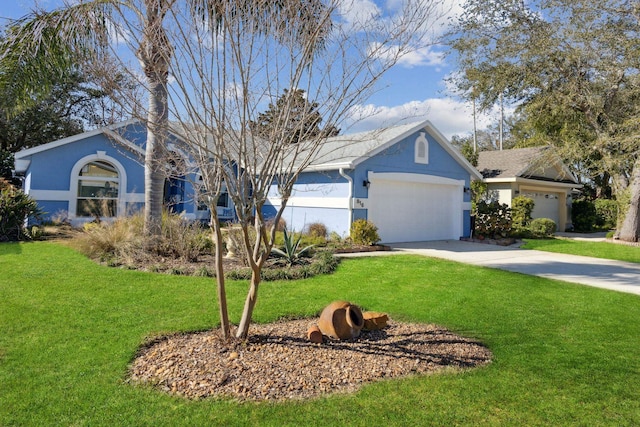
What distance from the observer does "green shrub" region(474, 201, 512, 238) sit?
17.1 meters

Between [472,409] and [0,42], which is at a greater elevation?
[0,42]

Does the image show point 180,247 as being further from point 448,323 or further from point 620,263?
point 620,263

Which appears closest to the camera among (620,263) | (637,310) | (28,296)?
(28,296)

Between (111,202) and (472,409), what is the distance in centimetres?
1587

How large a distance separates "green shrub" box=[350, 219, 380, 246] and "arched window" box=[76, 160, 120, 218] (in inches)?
351

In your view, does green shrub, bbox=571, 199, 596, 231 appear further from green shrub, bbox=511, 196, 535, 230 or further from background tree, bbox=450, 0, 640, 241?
green shrub, bbox=511, 196, 535, 230

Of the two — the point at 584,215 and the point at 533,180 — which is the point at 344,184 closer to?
the point at 533,180

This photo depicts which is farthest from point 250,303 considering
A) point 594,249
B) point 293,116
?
point 594,249

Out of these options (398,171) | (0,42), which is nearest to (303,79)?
(0,42)

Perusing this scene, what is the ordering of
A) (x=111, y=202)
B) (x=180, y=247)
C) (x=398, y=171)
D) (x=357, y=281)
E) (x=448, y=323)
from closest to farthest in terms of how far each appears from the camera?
1. (x=448, y=323)
2. (x=357, y=281)
3. (x=180, y=247)
4. (x=398, y=171)
5. (x=111, y=202)

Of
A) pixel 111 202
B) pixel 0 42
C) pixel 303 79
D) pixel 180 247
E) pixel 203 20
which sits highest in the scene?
pixel 0 42

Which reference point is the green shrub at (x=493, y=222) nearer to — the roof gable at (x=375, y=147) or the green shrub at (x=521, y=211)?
the green shrub at (x=521, y=211)

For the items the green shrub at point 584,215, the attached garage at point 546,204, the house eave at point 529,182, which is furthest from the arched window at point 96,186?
the green shrub at point 584,215

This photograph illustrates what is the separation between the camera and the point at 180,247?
9.70 metres
